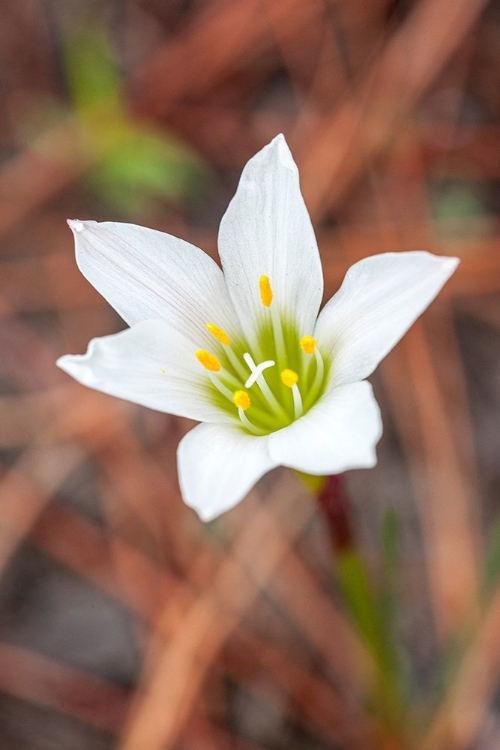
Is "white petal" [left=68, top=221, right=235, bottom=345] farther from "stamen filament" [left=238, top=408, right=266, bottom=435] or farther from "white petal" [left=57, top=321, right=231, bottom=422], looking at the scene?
"stamen filament" [left=238, top=408, right=266, bottom=435]

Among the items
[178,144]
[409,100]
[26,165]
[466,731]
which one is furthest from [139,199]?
[466,731]

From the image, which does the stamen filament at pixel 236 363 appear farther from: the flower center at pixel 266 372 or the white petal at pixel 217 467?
the white petal at pixel 217 467

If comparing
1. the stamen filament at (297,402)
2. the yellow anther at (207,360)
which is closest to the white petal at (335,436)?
the stamen filament at (297,402)

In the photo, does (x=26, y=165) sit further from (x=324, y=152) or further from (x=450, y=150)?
(x=450, y=150)

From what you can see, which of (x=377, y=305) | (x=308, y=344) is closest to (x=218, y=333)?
(x=308, y=344)

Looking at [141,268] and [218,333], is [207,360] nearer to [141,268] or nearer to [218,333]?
[218,333]

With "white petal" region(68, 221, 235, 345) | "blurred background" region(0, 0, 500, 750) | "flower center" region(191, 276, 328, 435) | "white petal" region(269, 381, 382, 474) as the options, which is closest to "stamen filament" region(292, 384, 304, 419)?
"flower center" region(191, 276, 328, 435)
